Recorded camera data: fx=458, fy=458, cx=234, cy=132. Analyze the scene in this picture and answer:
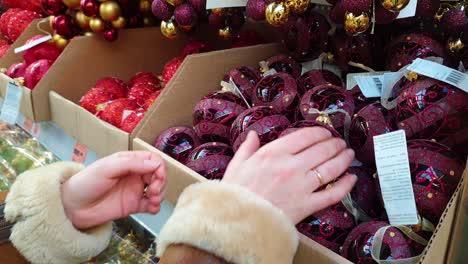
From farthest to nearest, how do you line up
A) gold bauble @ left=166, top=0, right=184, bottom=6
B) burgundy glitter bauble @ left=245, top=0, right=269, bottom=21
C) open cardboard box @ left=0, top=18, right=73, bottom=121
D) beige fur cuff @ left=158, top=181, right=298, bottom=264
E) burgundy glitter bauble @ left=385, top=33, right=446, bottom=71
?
open cardboard box @ left=0, top=18, right=73, bottom=121 → gold bauble @ left=166, top=0, right=184, bottom=6 → burgundy glitter bauble @ left=245, top=0, right=269, bottom=21 → burgundy glitter bauble @ left=385, top=33, right=446, bottom=71 → beige fur cuff @ left=158, top=181, right=298, bottom=264

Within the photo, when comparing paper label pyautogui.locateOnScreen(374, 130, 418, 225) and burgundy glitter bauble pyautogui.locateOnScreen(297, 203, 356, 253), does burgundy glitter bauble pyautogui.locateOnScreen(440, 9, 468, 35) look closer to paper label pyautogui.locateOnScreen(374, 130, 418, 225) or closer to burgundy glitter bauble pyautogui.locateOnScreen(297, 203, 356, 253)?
paper label pyautogui.locateOnScreen(374, 130, 418, 225)

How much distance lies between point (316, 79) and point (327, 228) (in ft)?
1.37

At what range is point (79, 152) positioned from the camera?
1.50 m

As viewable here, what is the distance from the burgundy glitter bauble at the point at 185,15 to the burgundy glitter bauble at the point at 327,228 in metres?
0.70

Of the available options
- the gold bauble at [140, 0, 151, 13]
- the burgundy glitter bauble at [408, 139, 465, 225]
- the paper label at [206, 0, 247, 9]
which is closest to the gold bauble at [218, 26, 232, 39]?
the paper label at [206, 0, 247, 9]

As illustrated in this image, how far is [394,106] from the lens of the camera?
87cm

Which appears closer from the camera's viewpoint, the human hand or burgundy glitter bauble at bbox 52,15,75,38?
the human hand

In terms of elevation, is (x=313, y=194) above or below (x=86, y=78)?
above

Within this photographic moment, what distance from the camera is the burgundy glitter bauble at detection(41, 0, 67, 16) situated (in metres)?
1.75

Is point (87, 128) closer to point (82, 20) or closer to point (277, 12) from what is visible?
point (82, 20)

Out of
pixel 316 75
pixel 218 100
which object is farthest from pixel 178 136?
pixel 316 75

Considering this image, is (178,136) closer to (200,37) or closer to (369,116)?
(369,116)

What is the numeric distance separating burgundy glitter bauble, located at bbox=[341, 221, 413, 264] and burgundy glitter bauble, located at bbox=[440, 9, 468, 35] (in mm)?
Answer: 422

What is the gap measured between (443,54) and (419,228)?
0.39m
